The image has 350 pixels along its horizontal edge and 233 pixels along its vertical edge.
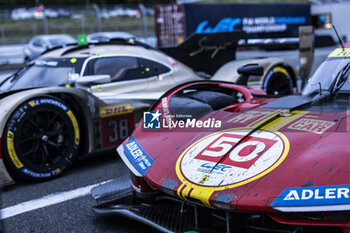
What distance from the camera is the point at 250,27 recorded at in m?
19.3

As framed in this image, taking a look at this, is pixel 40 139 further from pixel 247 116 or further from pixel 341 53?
pixel 341 53

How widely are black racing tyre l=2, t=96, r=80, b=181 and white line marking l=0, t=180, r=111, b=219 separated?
0.42 m

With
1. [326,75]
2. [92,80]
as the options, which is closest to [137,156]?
[326,75]

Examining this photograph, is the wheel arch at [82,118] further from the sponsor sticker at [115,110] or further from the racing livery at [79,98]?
the sponsor sticker at [115,110]

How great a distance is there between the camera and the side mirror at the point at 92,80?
14.8 feet

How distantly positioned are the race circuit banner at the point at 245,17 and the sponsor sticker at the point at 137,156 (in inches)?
554

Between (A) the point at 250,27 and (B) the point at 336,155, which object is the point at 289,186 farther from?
(A) the point at 250,27

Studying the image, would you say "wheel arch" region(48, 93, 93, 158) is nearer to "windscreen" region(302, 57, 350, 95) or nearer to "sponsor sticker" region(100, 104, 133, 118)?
"sponsor sticker" region(100, 104, 133, 118)

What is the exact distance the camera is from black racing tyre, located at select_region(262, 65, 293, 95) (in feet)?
18.8

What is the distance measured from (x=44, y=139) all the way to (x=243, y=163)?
240 centimetres

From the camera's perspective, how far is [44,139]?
3.97m

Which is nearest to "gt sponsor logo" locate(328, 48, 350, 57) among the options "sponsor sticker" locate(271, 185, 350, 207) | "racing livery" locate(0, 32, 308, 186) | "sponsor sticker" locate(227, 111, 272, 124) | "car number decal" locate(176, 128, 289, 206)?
"racing livery" locate(0, 32, 308, 186)

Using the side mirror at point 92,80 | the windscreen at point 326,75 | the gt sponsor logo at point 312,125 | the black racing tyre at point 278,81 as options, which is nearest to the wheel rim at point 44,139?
the side mirror at point 92,80

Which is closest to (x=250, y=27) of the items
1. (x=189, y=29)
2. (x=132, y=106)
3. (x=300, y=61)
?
(x=189, y=29)
